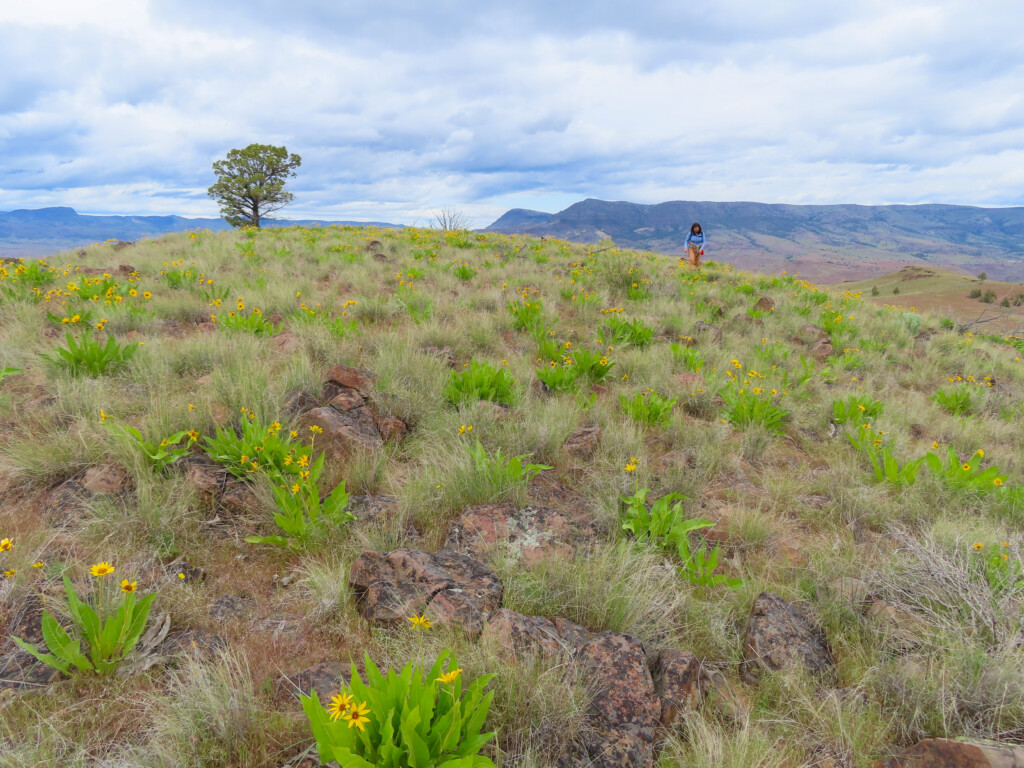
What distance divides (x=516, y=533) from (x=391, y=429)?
1493 mm

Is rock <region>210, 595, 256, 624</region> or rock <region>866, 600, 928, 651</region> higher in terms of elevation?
rock <region>210, 595, 256, 624</region>

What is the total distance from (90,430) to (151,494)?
35.1 inches

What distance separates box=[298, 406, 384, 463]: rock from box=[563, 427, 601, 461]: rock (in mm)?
1448

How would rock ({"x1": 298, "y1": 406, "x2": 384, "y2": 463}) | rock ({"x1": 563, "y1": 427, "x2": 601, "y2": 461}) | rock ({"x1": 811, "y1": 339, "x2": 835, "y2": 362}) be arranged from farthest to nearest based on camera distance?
rock ({"x1": 811, "y1": 339, "x2": 835, "y2": 362})
rock ({"x1": 563, "y1": 427, "x2": 601, "y2": 461})
rock ({"x1": 298, "y1": 406, "x2": 384, "y2": 463})

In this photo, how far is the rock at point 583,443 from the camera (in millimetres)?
3842

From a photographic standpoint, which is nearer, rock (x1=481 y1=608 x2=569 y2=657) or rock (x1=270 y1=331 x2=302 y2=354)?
rock (x1=481 y1=608 x2=569 y2=657)

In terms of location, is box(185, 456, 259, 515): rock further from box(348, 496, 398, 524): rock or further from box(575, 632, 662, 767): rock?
box(575, 632, 662, 767): rock

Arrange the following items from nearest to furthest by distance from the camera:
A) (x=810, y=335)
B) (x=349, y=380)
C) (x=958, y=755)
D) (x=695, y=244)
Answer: (x=958, y=755) → (x=349, y=380) → (x=810, y=335) → (x=695, y=244)

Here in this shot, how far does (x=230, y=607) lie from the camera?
225cm

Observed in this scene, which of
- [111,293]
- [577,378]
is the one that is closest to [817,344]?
[577,378]

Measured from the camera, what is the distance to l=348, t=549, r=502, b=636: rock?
7.02 feet

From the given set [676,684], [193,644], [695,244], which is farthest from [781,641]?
Result: [695,244]

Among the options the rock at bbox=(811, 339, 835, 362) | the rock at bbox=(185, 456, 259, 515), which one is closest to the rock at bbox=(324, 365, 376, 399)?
the rock at bbox=(185, 456, 259, 515)

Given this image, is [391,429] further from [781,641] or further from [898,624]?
[898,624]
